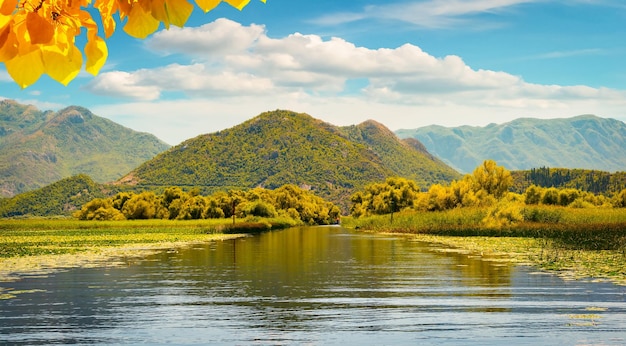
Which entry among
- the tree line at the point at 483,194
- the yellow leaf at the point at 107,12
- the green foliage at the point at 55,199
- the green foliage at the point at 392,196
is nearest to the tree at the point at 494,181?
the tree line at the point at 483,194

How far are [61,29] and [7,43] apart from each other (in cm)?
19

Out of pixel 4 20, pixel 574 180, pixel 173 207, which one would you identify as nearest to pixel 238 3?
pixel 4 20

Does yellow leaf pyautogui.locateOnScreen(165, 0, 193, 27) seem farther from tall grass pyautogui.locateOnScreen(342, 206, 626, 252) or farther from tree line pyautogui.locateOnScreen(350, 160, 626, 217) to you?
tree line pyautogui.locateOnScreen(350, 160, 626, 217)

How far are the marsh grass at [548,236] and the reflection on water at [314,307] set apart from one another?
3.58 m

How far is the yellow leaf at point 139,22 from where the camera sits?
2.04m

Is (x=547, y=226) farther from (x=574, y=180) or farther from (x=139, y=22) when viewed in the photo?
(x=574, y=180)

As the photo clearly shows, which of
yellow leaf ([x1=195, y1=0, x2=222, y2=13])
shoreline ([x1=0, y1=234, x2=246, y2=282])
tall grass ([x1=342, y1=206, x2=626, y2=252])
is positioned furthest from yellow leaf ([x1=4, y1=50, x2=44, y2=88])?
tall grass ([x1=342, y1=206, x2=626, y2=252])

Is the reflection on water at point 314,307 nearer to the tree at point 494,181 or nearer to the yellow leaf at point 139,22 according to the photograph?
the yellow leaf at point 139,22

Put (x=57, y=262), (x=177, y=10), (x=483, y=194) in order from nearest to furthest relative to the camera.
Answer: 1. (x=177, y=10)
2. (x=57, y=262)
3. (x=483, y=194)

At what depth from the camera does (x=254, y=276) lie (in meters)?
23.5

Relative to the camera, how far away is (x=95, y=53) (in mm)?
2152

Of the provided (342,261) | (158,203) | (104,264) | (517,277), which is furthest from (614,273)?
(158,203)

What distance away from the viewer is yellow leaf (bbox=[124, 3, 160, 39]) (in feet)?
6.70

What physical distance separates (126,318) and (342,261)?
17.4m
